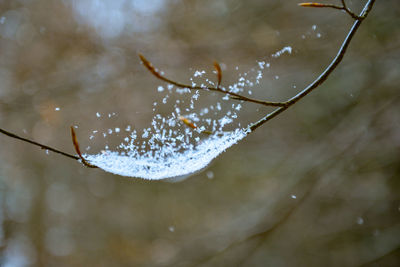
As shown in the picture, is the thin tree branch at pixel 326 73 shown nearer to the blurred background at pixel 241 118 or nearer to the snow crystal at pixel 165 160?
the snow crystal at pixel 165 160

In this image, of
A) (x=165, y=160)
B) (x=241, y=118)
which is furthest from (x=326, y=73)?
(x=241, y=118)

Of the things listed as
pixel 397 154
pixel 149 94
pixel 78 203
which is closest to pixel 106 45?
pixel 149 94

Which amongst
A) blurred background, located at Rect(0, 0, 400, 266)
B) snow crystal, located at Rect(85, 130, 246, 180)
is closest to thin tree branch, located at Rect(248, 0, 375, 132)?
snow crystal, located at Rect(85, 130, 246, 180)

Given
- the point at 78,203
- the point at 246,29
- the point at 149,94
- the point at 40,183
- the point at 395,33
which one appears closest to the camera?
the point at 395,33

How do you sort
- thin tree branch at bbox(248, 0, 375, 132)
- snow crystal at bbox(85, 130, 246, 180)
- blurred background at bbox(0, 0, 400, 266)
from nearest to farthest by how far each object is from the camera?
1. thin tree branch at bbox(248, 0, 375, 132)
2. snow crystal at bbox(85, 130, 246, 180)
3. blurred background at bbox(0, 0, 400, 266)

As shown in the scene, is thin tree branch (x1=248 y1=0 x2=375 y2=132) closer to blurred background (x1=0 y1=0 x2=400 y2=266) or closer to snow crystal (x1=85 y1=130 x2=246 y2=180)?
snow crystal (x1=85 y1=130 x2=246 y2=180)

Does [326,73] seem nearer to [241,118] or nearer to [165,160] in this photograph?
[165,160]

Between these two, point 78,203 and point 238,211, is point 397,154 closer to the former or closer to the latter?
point 238,211

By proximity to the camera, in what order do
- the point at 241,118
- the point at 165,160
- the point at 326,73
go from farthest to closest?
the point at 241,118
the point at 165,160
the point at 326,73
